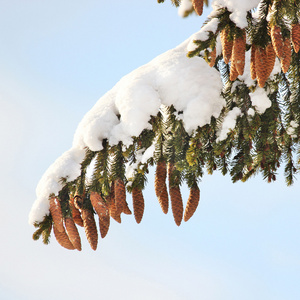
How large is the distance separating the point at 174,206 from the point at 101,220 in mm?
503

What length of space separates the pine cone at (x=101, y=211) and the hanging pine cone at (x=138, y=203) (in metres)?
0.20

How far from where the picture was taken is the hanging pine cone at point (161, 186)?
3.02m

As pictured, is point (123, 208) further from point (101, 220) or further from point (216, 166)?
point (216, 166)

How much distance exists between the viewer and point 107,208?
3.02 meters

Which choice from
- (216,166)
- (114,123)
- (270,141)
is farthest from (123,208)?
(270,141)

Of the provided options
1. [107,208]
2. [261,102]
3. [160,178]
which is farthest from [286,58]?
[107,208]

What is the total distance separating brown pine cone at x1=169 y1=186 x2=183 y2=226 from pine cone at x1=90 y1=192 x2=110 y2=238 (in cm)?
45

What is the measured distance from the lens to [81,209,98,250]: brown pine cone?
2955 mm

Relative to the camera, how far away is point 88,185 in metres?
3.14

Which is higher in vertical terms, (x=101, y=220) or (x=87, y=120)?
(x=87, y=120)

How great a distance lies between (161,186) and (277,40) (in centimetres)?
121

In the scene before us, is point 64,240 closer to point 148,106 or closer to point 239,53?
point 148,106

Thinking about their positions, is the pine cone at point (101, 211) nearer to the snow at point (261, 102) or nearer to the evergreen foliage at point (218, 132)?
the evergreen foliage at point (218, 132)

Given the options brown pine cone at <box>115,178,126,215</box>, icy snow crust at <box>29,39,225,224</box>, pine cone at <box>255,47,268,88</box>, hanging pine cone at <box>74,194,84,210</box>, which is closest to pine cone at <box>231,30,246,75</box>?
pine cone at <box>255,47,268,88</box>
